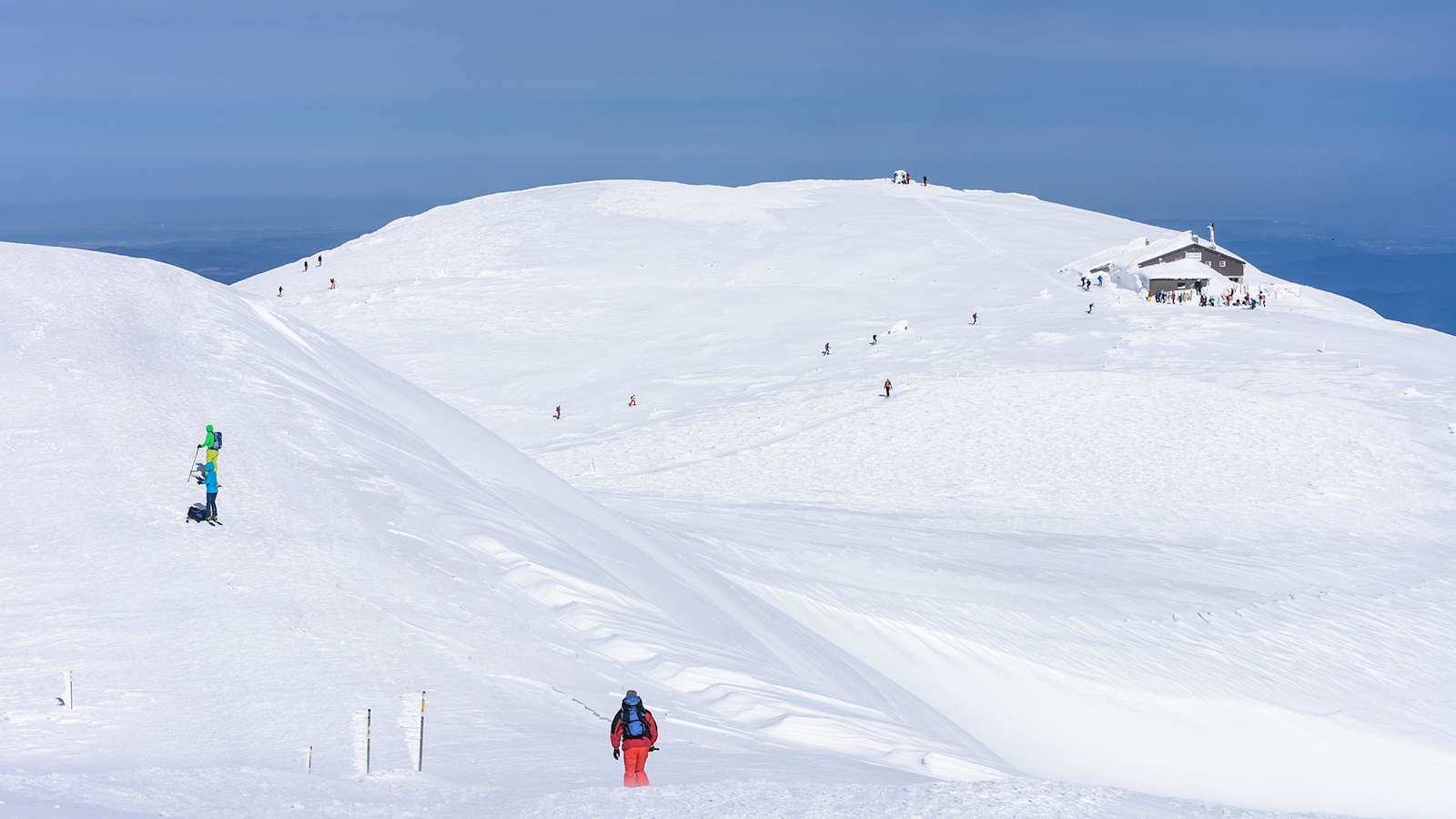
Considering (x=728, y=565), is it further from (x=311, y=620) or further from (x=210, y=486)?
(x=311, y=620)

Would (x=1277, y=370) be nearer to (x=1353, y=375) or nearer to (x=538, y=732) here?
(x=1353, y=375)

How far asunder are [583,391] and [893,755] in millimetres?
42841

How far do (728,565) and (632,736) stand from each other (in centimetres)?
1523

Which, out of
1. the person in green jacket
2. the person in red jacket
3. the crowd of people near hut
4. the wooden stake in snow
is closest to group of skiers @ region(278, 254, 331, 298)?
the crowd of people near hut

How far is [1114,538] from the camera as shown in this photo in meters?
35.2

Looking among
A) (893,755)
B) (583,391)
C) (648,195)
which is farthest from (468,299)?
(893,755)

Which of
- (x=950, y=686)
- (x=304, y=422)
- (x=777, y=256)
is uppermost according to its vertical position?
(x=777, y=256)

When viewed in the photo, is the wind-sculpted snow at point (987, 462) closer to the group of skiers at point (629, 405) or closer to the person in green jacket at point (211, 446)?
the group of skiers at point (629, 405)

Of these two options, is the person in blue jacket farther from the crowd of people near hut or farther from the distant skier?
the crowd of people near hut

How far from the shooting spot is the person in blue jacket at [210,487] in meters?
15.6

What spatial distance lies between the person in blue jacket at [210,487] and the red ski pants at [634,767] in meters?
7.39

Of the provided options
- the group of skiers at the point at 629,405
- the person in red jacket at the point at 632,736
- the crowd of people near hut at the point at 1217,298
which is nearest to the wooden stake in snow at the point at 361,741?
the person in red jacket at the point at 632,736

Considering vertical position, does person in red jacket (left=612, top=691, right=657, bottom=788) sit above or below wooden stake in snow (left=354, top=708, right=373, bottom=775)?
above

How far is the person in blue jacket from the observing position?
15.6 metres
